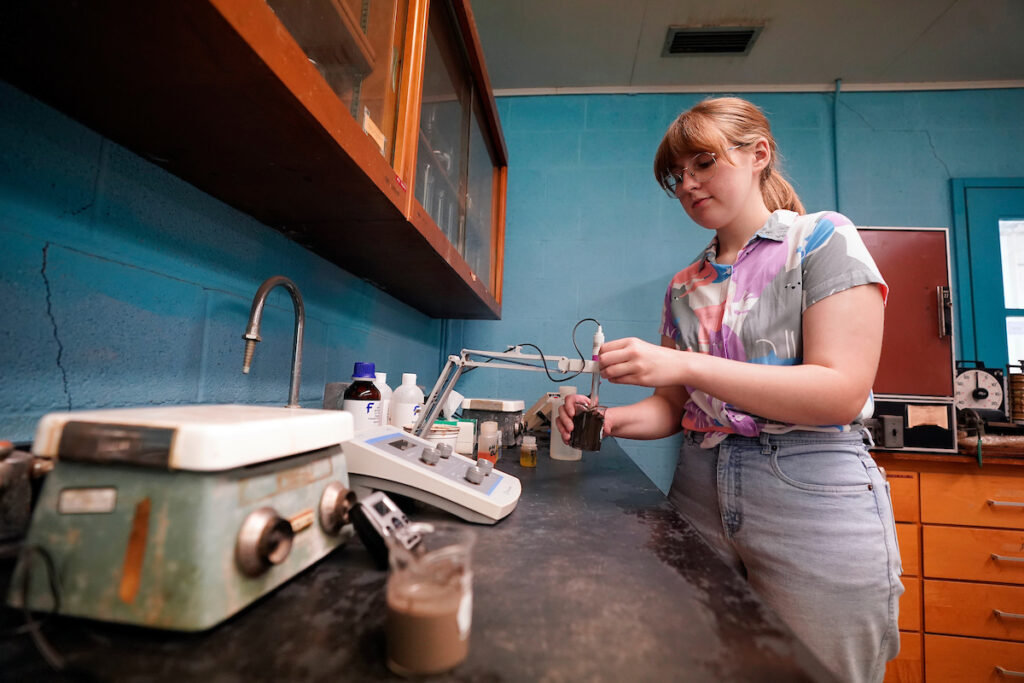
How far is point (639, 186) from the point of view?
251 centimetres

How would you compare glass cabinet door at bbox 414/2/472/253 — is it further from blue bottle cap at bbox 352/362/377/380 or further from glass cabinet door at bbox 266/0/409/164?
blue bottle cap at bbox 352/362/377/380

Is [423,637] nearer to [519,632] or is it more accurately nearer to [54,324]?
[519,632]

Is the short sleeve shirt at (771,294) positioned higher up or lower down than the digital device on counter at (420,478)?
higher up

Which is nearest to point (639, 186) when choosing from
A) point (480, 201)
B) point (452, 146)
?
point (480, 201)

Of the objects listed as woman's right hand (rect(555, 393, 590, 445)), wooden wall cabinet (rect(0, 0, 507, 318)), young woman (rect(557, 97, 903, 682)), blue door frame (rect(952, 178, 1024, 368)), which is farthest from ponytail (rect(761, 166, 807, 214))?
blue door frame (rect(952, 178, 1024, 368))

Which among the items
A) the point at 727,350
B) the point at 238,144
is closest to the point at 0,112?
the point at 238,144

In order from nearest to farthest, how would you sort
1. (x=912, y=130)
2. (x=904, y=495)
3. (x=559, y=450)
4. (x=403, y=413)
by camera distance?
(x=403, y=413) → (x=559, y=450) → (x=904, y=495) → (x=912, y=130)

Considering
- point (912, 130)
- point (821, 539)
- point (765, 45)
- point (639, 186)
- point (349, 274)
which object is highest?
point (765, 45)

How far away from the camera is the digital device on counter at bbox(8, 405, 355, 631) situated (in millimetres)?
361

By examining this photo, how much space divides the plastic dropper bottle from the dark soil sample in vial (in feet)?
1.62

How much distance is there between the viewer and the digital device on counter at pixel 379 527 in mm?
476

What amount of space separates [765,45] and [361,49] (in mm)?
2273

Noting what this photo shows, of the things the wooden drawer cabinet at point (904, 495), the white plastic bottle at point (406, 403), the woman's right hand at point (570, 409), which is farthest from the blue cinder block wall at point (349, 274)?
the wooden drawer cabinet at point (904, 495)

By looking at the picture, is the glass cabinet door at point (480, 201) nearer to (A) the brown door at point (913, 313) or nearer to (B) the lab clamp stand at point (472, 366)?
(B) the lab clamp stand at point (472, 366)
